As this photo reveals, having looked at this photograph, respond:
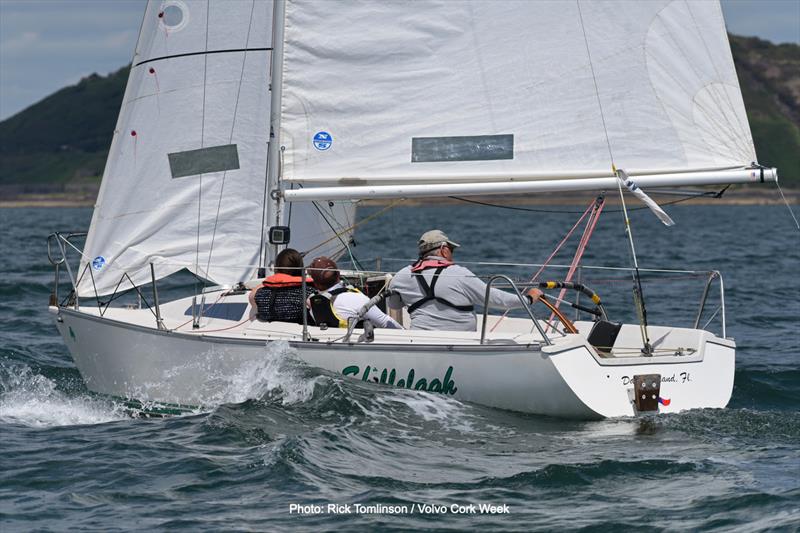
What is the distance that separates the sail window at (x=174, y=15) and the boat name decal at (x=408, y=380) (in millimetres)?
4092

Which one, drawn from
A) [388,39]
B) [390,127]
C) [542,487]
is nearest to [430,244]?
[390,127]

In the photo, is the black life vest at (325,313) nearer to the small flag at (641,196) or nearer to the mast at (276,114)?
the mast at (276,114)

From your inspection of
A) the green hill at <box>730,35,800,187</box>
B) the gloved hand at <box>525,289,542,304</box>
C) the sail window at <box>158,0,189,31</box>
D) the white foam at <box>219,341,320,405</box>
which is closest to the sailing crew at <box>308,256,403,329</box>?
the white foam at <box>219,341,320,405</box>

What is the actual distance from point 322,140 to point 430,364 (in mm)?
2604

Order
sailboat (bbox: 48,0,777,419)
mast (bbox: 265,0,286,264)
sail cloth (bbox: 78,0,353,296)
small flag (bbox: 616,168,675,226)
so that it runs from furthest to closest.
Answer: sail cloth (bbox: 78,0,353,296)
mast (bbox: 265,0,286,264)
sailboat (bbox: 48,0,777,419)
small flag (bbox: 616,168,675,226)

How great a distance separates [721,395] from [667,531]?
2.66m

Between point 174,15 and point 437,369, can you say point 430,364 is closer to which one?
point 437,369

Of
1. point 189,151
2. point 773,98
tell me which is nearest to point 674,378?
point 189,151

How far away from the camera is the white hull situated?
25.9 ft

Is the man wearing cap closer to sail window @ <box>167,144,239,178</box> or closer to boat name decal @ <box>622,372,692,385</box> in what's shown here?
boat name decal @ <box>622,372,692,385</box>

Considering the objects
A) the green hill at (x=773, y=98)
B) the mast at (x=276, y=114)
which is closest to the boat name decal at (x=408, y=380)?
the mast at (x=276, y=114)

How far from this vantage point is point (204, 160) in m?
10.7

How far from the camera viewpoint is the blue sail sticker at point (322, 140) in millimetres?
9875

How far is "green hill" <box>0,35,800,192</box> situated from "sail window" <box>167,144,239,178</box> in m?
126
